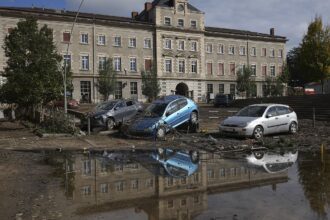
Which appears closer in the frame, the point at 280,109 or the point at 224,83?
the point at 280,109

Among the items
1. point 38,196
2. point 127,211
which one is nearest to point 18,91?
point 38,196

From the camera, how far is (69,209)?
7.11 m

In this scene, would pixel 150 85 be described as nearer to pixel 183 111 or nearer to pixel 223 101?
pixel 223 101

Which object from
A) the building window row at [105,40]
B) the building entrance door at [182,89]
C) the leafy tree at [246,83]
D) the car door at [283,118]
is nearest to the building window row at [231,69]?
the leafy tree at [246,83]

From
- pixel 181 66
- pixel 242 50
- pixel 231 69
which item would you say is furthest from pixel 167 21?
pixel 242 50

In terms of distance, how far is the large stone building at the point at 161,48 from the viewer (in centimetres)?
6059

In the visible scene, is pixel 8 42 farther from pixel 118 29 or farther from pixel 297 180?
pixel 118 29

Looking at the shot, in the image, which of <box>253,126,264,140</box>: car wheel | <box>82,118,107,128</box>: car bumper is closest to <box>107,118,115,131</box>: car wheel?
<box>82,118,107,128</box>: car bumper

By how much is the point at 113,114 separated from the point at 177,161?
1206 cm

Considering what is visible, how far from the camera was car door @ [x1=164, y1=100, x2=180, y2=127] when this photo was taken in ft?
65.5

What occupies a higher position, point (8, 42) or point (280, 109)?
point (8, 42)

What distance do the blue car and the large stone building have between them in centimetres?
3978

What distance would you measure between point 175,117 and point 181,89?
168ft

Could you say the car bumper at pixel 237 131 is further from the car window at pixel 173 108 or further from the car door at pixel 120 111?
the car door at pixel 120 111
